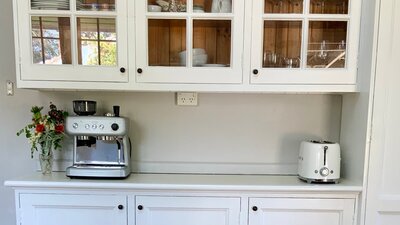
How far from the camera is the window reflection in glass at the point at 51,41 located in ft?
5.11

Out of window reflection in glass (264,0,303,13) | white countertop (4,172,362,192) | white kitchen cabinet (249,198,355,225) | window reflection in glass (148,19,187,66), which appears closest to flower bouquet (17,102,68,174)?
white countertop (4,172,362,192)

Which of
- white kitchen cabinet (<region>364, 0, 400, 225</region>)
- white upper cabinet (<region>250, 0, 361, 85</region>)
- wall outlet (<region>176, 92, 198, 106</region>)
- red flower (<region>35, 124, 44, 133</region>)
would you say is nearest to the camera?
white kitchen cabinet (<region>364, 0, 400, 225</region>)

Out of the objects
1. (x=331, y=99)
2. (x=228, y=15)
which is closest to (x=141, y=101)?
(x=228, y=15)

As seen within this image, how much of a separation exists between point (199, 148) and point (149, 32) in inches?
30.7

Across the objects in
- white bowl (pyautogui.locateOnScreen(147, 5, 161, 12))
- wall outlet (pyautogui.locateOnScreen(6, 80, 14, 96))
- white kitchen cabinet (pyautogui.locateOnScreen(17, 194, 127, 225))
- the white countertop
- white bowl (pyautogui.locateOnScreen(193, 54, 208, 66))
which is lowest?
white kitchen cabinet (pyautogui.locateOnScreen(17, 194, 127, 225))

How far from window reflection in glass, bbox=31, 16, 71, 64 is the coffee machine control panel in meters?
0.32

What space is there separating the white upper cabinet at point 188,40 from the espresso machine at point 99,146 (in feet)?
1.03

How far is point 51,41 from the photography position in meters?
1.58

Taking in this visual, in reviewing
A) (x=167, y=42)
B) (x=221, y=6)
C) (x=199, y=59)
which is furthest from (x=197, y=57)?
A: (x=221, y=6)

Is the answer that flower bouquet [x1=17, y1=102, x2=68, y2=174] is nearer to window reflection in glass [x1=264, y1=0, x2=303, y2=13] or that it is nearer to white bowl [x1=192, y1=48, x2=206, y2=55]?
white bowl [x1=192, y1=48, x2=206, y2=55]

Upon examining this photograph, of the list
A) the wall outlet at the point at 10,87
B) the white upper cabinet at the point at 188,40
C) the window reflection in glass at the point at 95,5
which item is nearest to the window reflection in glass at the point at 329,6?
the white upper cabinet at the point at 188,40

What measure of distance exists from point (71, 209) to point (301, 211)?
1.24 m

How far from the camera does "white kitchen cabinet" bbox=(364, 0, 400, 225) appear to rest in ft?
4.72

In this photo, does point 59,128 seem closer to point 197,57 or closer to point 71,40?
point 71,40
